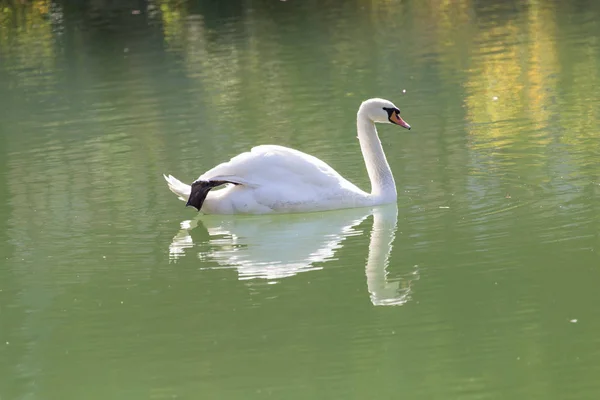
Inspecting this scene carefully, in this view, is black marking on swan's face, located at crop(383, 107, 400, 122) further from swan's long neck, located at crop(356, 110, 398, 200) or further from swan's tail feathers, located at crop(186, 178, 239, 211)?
swan's tail feathers, located at crop(186, 178, 239, 211)

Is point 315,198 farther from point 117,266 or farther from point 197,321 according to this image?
point 197,321

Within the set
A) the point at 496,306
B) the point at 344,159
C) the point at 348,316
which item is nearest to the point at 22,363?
the point at 348,316

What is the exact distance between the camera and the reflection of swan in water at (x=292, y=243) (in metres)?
8.84

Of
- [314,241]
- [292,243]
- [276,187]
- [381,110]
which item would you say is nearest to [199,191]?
[276,187]

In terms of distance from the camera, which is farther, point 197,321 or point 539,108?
point 539,108

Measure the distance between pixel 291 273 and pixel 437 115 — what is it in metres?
6.04

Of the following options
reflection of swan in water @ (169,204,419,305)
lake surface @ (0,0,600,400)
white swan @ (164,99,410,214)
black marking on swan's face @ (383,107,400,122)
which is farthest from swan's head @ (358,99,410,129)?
reflection of swan in water @ (169,204,419,305)

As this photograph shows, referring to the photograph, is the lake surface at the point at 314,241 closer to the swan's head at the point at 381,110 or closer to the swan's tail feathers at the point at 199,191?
the swan's tail feathers at the point at 199,191

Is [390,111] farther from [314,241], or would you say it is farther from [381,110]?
[314,241]

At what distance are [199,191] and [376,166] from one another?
1.52 metres

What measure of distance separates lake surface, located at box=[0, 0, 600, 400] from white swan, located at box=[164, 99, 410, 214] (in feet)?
0.47

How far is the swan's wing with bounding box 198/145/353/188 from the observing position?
10.7 m

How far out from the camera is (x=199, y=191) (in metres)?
10.6

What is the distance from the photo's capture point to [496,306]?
25.5 feet
